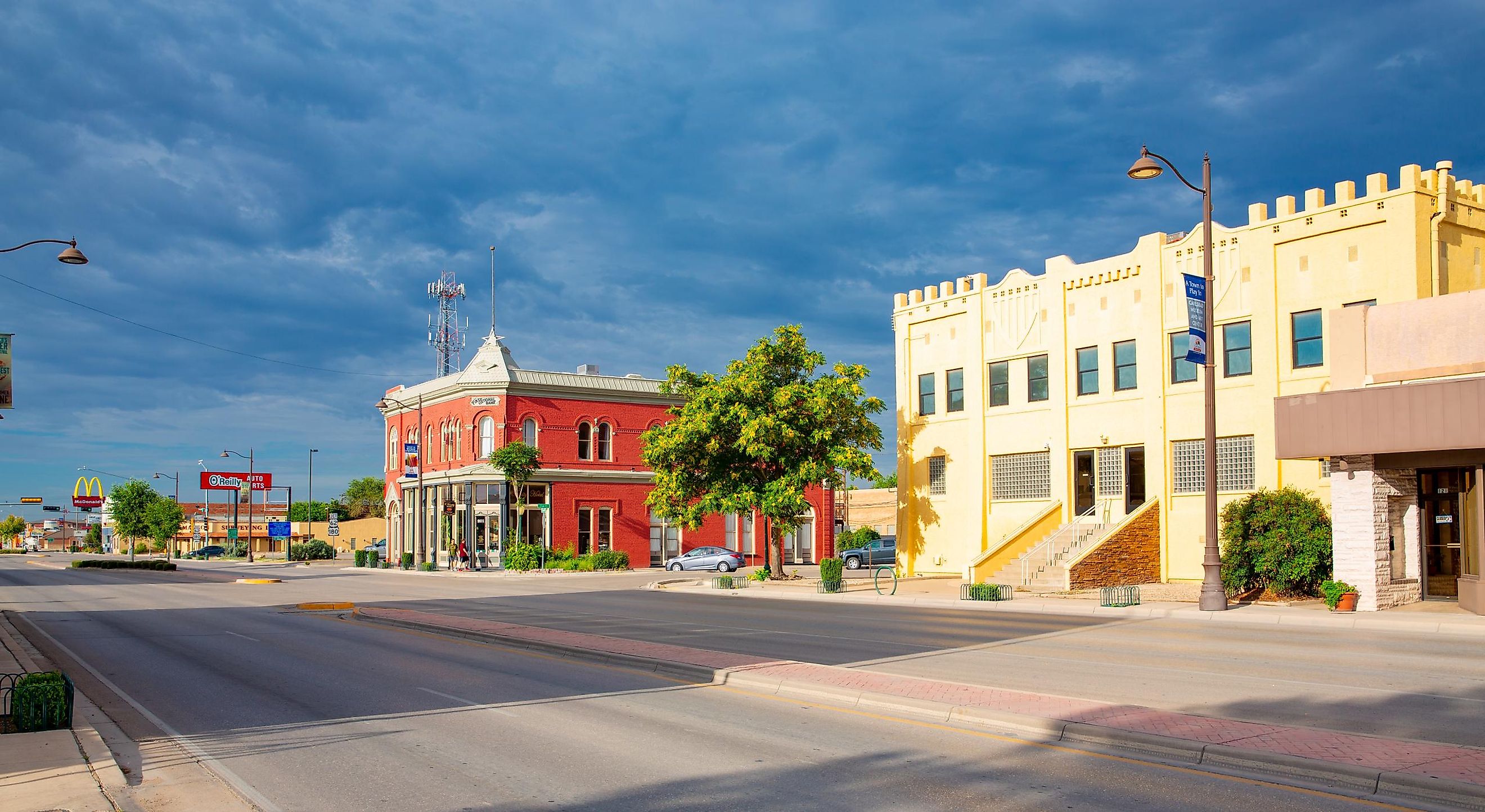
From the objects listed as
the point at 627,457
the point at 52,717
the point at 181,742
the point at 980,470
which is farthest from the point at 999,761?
the point at 627,457

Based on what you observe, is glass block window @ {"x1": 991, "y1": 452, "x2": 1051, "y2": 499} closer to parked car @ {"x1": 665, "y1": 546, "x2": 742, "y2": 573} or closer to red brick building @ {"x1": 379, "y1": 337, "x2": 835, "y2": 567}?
parked car @ {"x1": 665, "y1": 546, "x2": 742, "y2": 573}

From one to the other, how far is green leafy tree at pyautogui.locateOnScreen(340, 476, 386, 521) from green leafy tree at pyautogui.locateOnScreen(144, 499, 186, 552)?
84.9ft

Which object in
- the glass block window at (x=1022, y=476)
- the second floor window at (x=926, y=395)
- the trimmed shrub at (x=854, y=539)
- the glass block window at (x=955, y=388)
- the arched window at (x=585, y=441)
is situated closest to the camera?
the glass block window at (x=1022, y=476)

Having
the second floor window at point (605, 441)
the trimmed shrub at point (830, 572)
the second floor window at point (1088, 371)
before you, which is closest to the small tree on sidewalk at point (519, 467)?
the second floor window at point (605, 441)

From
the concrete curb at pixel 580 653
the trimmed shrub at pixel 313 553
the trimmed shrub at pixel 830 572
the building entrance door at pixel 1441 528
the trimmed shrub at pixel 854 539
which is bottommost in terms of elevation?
the trimmed shrub at pixel 313 553

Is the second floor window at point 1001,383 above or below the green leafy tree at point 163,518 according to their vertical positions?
above

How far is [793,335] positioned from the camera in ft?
138

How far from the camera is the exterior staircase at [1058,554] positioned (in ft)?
102

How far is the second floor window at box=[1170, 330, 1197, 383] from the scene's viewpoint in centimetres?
3209

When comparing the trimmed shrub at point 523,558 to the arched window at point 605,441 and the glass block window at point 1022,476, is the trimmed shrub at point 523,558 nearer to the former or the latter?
the arched window at point 605,441

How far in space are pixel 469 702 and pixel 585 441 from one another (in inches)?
1871

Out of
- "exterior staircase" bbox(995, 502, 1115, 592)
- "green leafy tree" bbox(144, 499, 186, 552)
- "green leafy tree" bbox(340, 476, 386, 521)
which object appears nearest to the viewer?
"exterior staircase" bbox(995, 502, 1115, 592)

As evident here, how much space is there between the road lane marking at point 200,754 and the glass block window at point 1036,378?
2843 centimetres

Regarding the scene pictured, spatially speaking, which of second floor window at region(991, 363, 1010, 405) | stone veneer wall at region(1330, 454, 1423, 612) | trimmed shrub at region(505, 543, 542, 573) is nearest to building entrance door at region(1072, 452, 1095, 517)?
second floor window at region(991, 363, 1010, 405)
